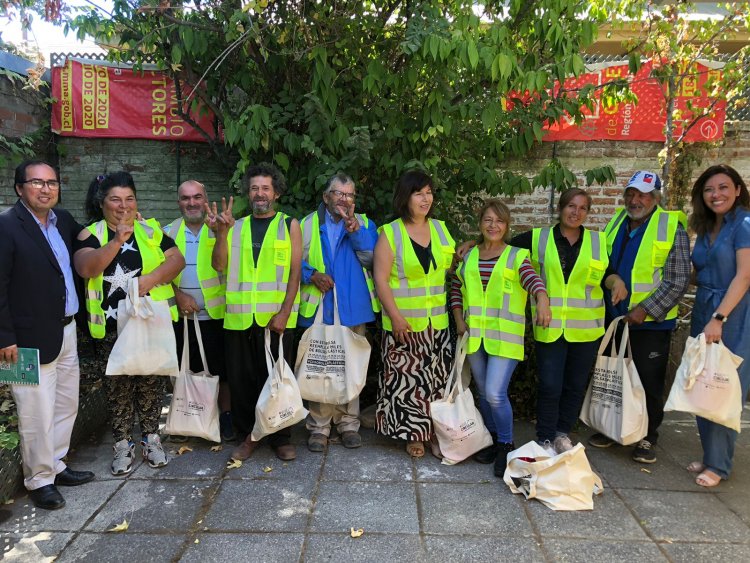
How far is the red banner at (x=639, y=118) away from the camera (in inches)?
228

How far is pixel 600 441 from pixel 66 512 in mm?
3407

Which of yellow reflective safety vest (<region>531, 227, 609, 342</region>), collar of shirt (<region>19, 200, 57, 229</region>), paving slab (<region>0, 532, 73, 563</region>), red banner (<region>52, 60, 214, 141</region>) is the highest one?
red banner (<region>52, 60, 214, 141</region>)

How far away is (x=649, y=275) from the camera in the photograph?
3381 millimetres

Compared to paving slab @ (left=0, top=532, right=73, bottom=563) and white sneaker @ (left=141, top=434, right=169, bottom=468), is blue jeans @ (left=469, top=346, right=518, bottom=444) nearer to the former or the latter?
white sneaker @ (left=141, top=434, right=169, bottom=468)

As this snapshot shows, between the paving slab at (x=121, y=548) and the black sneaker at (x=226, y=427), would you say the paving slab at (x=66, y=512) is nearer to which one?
the paving slab at (x=121, y=548)

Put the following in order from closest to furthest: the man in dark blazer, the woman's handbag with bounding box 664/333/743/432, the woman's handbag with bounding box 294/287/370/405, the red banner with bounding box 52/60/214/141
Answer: the man in dark blazer → the woman's handbag with bounding box 664/333/743/432 → the woman's handbag with bounding box 294/287/370/405 → the red banner with bounding box 52/60/214/141

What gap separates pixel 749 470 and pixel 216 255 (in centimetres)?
373

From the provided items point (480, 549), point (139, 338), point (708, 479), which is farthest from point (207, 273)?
point (708, 479)

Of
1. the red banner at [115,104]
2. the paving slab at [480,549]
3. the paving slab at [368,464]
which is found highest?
the red banner at [115,104]

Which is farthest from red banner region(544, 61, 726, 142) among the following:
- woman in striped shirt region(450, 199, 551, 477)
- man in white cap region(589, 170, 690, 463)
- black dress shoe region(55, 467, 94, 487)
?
black dress shoe region(55, 467, 94, 487)

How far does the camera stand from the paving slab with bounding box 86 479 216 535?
2781 millimetres

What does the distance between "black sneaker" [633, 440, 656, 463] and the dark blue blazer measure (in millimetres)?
3670

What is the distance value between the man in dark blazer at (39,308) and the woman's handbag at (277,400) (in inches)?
45.0

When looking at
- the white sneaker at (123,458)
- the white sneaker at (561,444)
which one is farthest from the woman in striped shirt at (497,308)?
the white sneaker at (123,458)
